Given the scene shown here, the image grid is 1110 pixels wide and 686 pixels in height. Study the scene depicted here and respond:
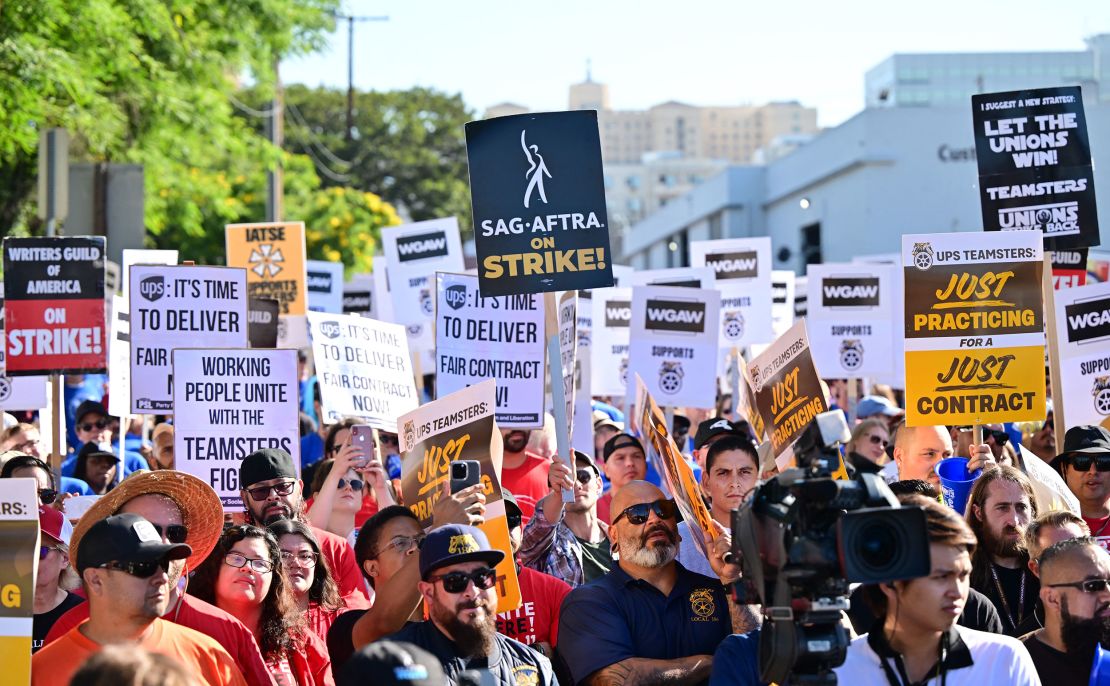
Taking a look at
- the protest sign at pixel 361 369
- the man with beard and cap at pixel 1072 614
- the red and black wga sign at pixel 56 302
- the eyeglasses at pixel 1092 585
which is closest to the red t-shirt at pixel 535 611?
the man with beard and cap at pixel 1072 614

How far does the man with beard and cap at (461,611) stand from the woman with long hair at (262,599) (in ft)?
2.88

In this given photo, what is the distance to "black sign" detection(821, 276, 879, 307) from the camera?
15.8 meters

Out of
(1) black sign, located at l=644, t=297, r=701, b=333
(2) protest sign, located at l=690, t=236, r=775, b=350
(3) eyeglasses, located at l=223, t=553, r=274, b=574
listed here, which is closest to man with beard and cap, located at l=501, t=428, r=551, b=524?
(3) eyeglasses, located at l=223, t=553, r=274, b=574

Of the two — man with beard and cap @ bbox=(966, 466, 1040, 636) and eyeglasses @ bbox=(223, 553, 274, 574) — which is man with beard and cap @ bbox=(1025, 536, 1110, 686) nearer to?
man with beard and cap @ bbox=(966, 466, 1040, 636)

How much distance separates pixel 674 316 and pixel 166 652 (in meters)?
9.03

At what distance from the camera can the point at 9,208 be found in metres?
20.6

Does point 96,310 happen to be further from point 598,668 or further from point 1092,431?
point 1092,431

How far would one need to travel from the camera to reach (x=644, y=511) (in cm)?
646

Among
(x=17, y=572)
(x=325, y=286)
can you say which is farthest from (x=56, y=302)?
(x=325, y=286)

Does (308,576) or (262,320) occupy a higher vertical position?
(262,320)

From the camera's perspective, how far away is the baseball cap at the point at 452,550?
516 cm

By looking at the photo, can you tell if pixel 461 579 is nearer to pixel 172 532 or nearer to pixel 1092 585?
pixel 172 532

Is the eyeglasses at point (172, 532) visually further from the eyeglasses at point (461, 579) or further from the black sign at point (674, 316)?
the black sign at point (674, 316)

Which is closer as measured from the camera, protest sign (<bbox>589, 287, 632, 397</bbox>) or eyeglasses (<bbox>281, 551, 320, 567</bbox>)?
eyeglasses (<bbox>281, 551, 320, 567</bbox>)
